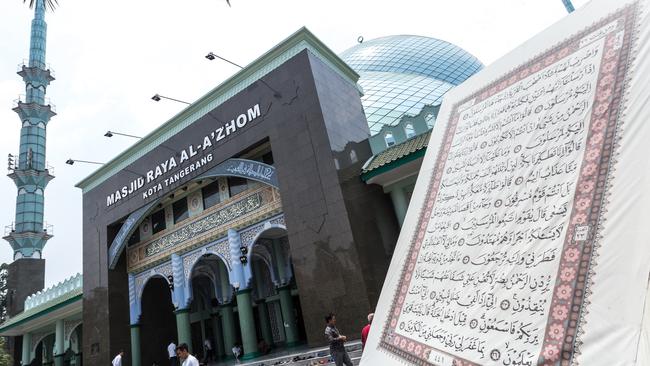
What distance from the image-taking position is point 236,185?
14.7 m

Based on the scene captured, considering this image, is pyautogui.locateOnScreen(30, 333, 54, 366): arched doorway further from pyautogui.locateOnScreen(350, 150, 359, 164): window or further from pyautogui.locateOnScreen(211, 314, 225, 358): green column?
pyautogui.locateOnScreen(350, 150, 359, 164): window

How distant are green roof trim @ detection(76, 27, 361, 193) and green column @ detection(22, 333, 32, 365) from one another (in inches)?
561

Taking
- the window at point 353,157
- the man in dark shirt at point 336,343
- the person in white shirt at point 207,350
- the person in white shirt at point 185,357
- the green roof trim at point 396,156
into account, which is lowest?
the man in dark shirt at point 336,343

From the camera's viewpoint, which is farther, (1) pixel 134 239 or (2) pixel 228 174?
(1) pixel 134 239

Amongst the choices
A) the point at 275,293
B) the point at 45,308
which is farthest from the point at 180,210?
the point at 45,308

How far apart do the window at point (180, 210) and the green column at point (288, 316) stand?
15.3ft

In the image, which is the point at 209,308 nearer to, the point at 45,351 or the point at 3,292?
the point at 45,351

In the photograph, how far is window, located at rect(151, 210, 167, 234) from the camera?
674 inches

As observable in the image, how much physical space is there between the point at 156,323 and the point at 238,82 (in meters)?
10.5

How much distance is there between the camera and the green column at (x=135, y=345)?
638 inches

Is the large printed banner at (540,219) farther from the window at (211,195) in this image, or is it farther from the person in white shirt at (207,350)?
the person in white shirt at (207,350)

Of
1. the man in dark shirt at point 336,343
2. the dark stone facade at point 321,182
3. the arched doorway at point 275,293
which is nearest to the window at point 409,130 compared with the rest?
the dark stone facade at point 321,182

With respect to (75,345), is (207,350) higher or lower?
lower


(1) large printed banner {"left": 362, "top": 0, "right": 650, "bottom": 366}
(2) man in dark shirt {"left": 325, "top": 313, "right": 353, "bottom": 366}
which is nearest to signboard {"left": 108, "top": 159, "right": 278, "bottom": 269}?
(2) man in dark shirt {"left": 325, "top": 313, "right": 353, "bottom": 366}
